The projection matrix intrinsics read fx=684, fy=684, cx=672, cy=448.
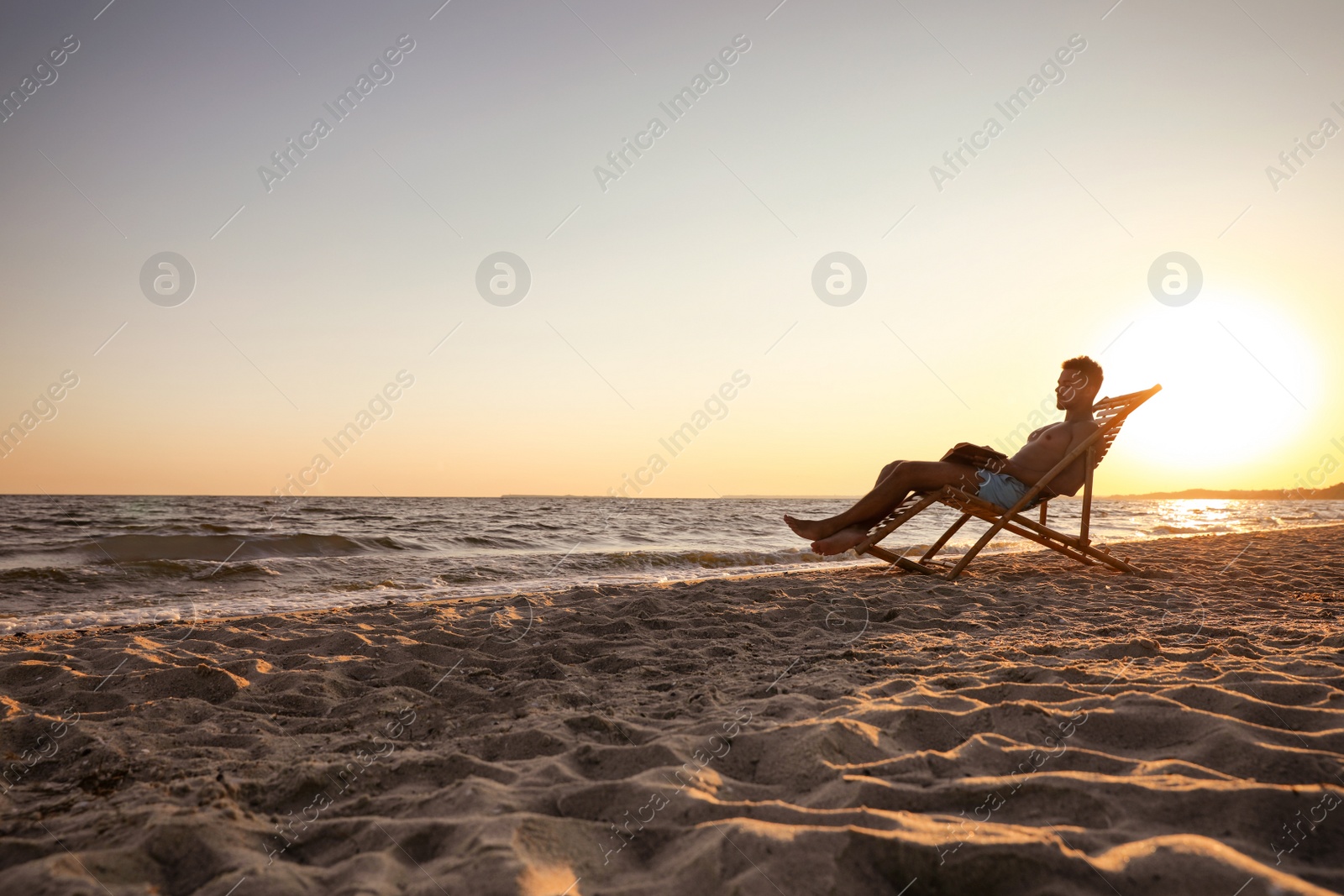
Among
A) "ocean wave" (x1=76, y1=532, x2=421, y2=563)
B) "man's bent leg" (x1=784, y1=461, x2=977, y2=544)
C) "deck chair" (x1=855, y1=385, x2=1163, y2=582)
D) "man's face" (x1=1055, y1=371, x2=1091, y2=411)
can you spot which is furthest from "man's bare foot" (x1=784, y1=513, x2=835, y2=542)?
"ocean wave" (x1=76, y1=532, x2=421, y2=563)

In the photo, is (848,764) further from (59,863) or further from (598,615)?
(598,615)

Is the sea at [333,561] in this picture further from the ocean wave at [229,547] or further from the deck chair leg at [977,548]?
the deck chair leg at [977,548]

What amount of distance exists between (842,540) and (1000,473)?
1514 millimetres

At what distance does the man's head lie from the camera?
6.03 m

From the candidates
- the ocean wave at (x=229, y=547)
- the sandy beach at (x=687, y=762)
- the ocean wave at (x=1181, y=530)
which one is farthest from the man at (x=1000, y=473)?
the ocean wave at (x=1181, y=530)

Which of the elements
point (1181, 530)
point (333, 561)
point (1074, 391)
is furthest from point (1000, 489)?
point (1181, 530)

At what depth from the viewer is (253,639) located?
4.14 meters

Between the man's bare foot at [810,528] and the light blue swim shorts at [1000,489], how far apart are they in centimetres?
134

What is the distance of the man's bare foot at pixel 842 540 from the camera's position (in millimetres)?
6051

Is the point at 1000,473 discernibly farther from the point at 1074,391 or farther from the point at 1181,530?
the point at 1181,530

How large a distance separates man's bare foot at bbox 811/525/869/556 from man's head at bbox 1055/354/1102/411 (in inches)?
83.9

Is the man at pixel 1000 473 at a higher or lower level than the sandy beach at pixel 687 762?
higher

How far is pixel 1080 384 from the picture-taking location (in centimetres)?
604

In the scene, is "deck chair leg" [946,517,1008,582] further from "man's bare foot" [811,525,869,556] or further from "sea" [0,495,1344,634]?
"sea" [0,495,1344,634]
